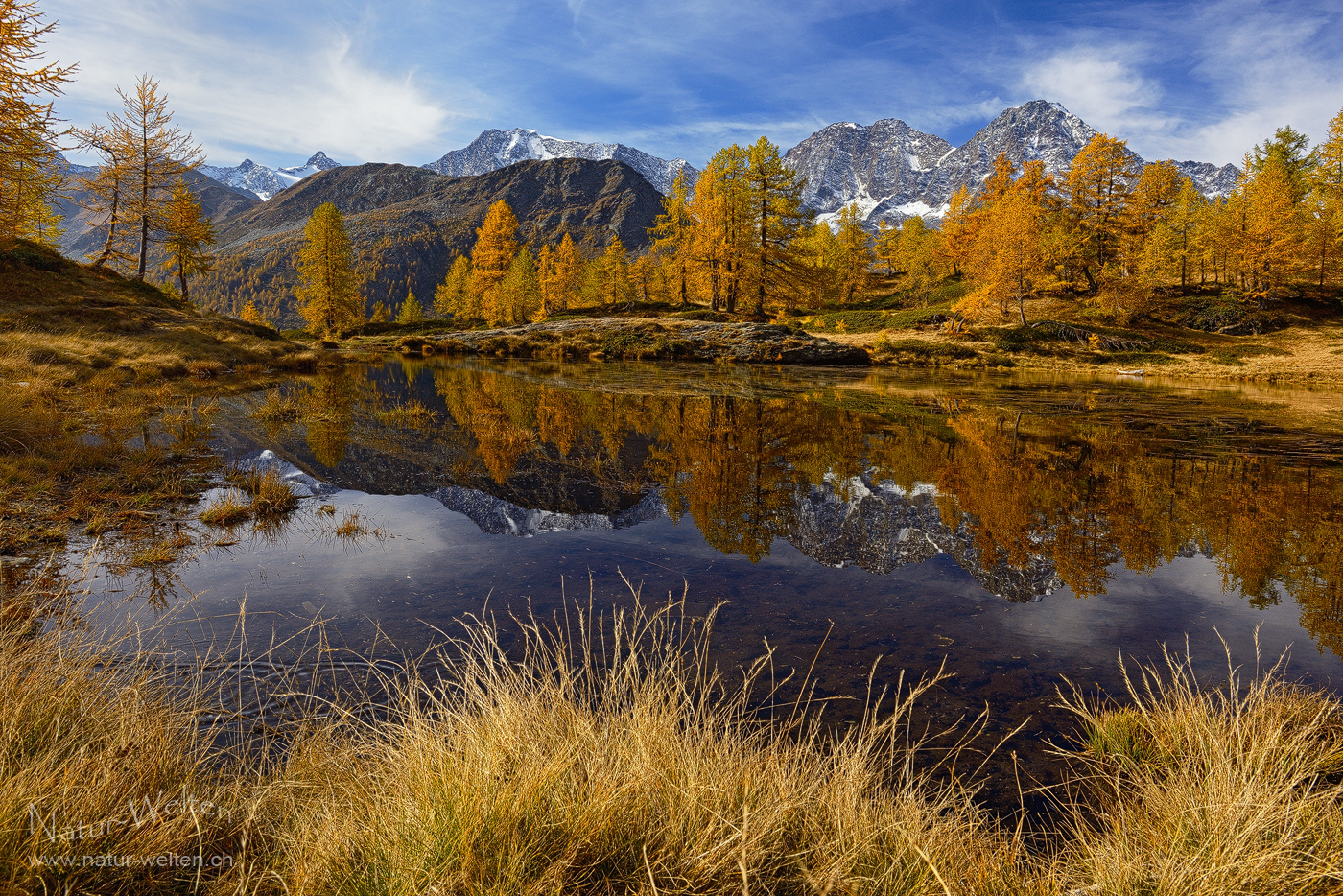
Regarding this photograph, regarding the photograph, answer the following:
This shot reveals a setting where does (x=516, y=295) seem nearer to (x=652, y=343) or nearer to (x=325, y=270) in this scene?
(x=325, y=270)

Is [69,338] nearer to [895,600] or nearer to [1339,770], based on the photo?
[895,600]

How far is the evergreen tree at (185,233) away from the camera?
37656mm

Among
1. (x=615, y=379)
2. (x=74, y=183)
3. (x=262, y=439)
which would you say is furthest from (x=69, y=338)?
(x=615, y=379)

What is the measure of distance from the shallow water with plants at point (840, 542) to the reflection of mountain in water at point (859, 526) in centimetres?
5

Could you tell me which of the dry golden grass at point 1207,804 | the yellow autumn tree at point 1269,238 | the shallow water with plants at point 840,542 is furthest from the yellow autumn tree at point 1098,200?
the dry golden grass at point 1207,804

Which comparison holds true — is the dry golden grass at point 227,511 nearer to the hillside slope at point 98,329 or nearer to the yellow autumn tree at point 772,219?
the hillside slope at point 98,329

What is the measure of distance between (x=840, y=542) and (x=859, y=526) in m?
0.64

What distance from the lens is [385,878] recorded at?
1928mm

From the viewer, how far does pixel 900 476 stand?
9.63 m

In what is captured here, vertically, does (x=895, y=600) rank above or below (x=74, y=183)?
below

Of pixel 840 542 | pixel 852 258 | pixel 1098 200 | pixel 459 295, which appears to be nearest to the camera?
pixel 840 542

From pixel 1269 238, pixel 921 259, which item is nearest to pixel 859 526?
pixel 1269 238

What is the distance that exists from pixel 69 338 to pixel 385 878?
23.8 meters

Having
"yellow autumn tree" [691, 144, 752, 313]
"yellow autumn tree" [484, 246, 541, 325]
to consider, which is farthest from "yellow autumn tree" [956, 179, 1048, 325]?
"yellow autumn tree" [484, 246, 541, 325]
